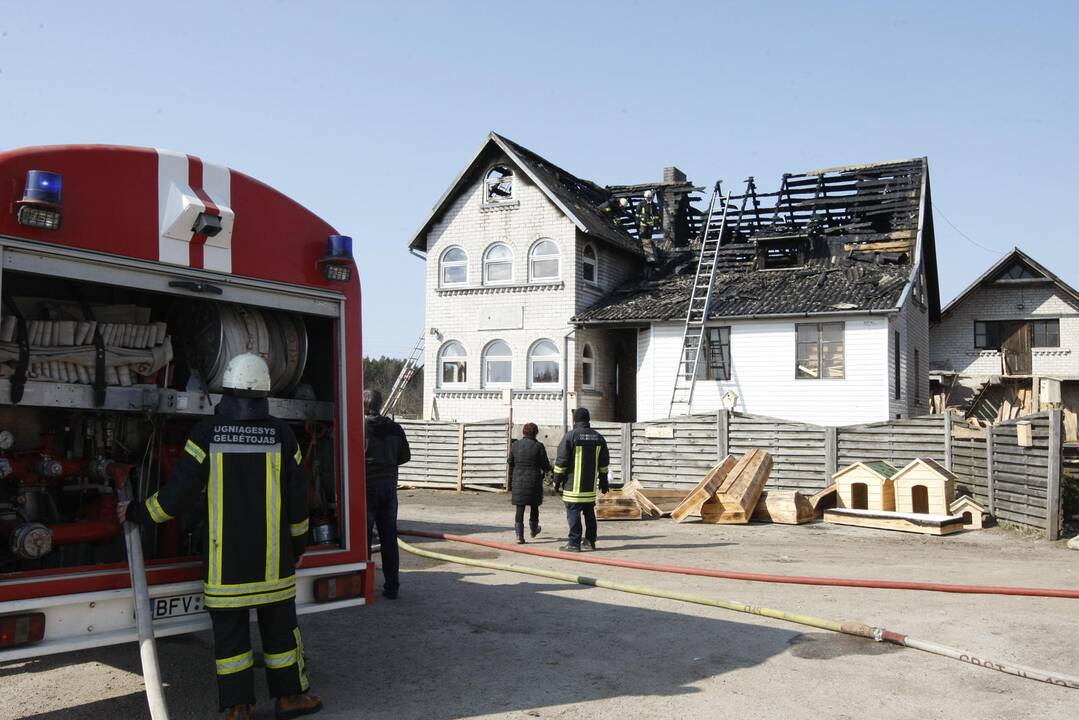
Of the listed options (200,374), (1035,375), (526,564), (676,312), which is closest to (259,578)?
(200,374)

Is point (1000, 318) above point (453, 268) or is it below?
below

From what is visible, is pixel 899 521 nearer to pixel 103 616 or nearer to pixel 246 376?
pixel 246 376

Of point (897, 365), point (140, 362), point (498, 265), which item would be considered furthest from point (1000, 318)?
point (140, 362)

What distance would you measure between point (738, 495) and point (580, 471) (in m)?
4.62

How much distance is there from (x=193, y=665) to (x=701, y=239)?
2544 centimetres

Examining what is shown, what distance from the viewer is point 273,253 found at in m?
5.58

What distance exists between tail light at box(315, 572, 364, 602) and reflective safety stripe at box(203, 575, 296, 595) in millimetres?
613

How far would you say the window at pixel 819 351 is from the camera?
74.8 feet

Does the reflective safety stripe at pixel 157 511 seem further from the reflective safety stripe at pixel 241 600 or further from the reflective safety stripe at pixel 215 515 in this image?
the reflective safety stripe at pixel 241 600

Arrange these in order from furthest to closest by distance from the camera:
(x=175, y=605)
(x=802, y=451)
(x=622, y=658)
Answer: (x=802, y=451) < (x=622, y=658) < (x=175, y=605)

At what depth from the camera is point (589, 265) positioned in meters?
26.7

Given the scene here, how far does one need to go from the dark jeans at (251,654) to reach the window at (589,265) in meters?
21.5

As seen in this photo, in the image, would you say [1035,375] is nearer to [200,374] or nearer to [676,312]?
[676,312]

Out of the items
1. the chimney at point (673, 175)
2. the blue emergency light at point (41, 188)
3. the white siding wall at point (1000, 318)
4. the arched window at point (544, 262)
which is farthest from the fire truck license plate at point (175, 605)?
the white siding wall at point (1000, 318)
